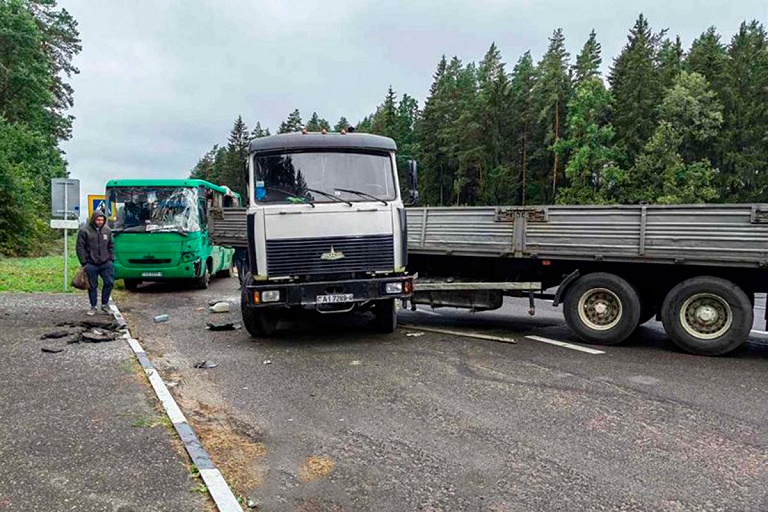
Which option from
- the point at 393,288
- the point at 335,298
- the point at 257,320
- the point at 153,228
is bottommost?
the point at 257,320

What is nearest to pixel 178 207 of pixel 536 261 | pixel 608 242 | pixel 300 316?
pixel 300 316

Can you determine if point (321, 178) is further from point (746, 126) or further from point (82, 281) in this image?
point (746, 126)

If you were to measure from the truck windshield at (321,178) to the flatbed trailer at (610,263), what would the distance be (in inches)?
65.0

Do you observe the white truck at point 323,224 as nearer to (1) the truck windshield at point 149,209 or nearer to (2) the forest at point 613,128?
(1) the truck windshield at point 149,209

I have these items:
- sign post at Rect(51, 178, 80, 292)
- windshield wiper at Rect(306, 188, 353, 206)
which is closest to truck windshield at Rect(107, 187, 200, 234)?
sign post at Rect(51, 178, 80, 292)

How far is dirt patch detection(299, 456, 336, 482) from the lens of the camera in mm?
3916

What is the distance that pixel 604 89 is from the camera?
52500 mm

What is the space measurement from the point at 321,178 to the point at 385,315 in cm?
226

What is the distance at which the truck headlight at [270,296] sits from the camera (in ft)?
25.5

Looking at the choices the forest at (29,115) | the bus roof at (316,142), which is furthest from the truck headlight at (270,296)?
the forest at (29,115)

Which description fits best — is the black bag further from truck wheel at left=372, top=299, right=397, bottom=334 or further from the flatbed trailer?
the flatbed trailer

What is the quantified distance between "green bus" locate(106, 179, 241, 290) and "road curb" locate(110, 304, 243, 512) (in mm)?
8491

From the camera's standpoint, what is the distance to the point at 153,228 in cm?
1475

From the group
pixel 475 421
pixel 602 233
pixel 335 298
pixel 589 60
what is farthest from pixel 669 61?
pixel 475 421
